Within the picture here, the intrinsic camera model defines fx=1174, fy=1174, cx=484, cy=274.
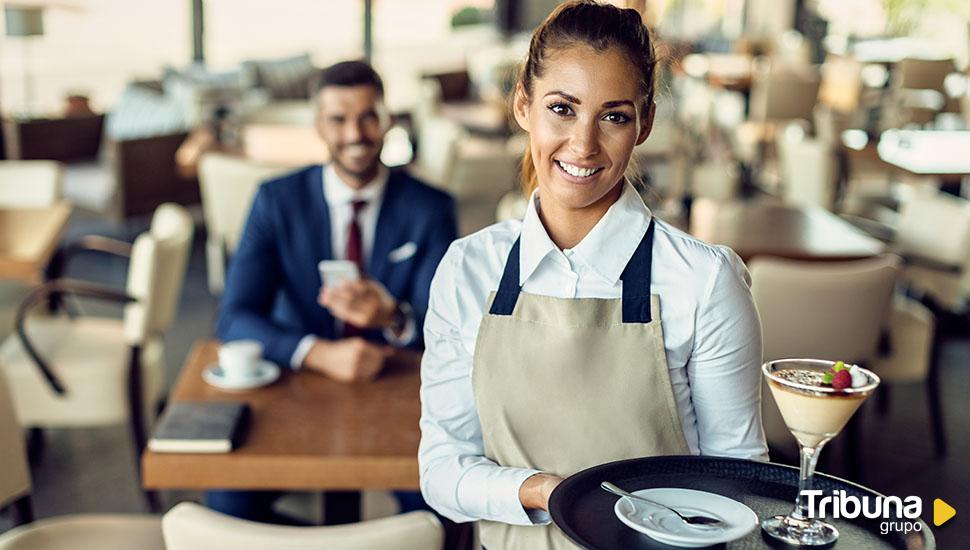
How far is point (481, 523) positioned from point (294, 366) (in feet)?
3.58

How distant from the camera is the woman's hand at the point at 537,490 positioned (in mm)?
1520

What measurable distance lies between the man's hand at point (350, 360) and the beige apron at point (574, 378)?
3.29ft

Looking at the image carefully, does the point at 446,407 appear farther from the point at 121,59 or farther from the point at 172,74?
the point at 121,59

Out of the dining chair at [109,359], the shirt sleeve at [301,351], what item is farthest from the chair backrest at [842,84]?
the shirt sleeve at [301,351]

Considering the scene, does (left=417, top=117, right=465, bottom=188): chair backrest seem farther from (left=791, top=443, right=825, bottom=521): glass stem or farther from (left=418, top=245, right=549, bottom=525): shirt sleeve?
(left=791, top=443, right=825, bottom=521): glass stem

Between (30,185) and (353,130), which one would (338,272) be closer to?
(353,130)

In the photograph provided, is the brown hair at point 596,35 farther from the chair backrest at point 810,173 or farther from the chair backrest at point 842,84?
the chair backrest at point 842,84

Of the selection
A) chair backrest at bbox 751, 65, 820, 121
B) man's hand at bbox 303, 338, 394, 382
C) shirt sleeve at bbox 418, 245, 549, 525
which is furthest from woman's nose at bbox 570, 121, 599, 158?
chair backrest at bbox 751, 65, 820, 121

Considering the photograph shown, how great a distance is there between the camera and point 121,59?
47.1ft

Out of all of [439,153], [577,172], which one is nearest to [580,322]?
[577,172]

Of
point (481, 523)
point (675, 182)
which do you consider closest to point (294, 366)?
point (481, 523)

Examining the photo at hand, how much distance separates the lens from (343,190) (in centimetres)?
308

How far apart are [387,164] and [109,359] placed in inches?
99.4

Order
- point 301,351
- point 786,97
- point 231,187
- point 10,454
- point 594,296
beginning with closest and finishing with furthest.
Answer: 1. point 594,296
2. point 10,454
3. point 301,351
4. point 231,187
5. point 786,97
